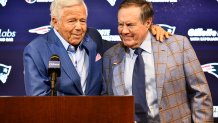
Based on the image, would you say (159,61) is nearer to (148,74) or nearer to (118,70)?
(148,74)

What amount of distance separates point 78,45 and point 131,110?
105 cm

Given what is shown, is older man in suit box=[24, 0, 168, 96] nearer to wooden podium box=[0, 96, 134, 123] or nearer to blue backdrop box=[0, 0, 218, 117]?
blue backdrop box=[0, 0, 218, 117]

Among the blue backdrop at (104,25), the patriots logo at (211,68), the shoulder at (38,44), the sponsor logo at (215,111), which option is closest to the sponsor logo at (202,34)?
the blue backdrop at (104,25)

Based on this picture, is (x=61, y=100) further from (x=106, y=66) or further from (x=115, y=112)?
(x=106, y=66)

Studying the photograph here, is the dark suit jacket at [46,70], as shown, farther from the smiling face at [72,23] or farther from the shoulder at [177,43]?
the shoulder at [177,43]

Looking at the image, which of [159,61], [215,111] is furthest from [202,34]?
[159,61]

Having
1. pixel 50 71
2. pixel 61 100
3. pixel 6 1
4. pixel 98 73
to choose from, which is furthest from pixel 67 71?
pixel 6 1

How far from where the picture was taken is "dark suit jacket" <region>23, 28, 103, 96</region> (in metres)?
2.79

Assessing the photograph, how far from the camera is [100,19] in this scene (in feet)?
11.9

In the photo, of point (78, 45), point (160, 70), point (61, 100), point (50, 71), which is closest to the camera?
point (61, 100)

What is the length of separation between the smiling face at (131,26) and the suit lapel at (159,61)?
4.4 inches

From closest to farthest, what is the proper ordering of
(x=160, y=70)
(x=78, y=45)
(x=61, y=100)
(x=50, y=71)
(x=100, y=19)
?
(x=61, y=100), (x=50, y=71), (x=160, y=70), (x=78, y=45), (x=100, y=19)

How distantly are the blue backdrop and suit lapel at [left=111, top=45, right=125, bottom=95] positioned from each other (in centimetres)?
64

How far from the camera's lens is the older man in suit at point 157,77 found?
2.78 metres
